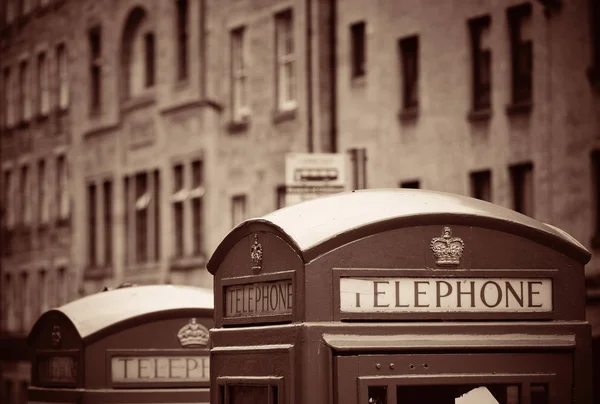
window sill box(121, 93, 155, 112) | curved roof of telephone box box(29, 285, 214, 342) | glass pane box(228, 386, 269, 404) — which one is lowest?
glass pane box(228, 386, 269, 404)

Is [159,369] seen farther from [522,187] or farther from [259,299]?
[522,187]

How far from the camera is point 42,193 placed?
5928 centimetres

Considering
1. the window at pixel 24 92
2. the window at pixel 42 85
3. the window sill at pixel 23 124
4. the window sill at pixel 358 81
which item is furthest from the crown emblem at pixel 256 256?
the window at pixel 24 92

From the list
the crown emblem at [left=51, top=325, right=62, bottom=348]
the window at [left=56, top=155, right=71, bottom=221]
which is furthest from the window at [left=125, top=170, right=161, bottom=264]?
the crown emblem at [left=51, top=325, right=62, bottom=348]

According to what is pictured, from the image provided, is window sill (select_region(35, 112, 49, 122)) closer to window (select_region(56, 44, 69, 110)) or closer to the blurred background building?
the blurred background building

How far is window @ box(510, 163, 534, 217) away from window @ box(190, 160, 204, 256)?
14171 millimetres

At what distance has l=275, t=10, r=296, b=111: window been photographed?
1642 inches

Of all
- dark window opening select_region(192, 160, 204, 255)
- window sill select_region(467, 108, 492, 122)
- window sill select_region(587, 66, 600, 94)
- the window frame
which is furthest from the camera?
dark window opening select_region(192, 160, 204, 255)

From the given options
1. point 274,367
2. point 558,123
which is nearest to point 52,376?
point 274,367

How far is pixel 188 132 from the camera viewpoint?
4684cm

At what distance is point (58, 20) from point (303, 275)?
172ft

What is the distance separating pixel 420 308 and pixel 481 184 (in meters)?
27.1

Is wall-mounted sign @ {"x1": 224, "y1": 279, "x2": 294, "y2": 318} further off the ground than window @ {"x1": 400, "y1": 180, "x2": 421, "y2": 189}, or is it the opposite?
window @ {"x1": 400, "y1": 180, "x2": 421, "y2": 189}

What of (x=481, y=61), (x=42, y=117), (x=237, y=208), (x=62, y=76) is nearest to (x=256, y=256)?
(x=481, y=61)
